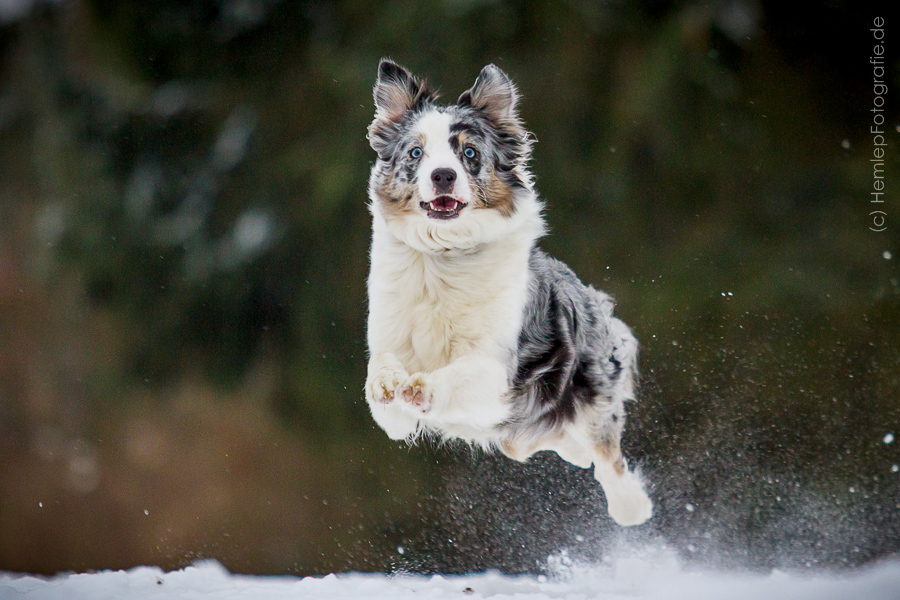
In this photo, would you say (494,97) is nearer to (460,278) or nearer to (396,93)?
(396,93)

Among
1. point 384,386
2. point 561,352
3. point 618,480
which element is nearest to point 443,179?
point 384,386

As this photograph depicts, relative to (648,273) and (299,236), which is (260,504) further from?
(648,273)

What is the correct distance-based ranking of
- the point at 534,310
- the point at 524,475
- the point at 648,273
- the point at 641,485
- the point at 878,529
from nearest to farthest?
the point at 534,310, the point at 641,485, the point at 524,475, the point at 878,529, the point at 648,273

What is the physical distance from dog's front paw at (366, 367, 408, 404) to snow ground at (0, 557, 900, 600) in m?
2.08

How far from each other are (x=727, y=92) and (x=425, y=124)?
339cm

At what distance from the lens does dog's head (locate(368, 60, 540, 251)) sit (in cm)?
253

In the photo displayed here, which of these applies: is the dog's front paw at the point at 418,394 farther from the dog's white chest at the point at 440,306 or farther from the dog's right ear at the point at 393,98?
the dog's right ear at the point at 393,98

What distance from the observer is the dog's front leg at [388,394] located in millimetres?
2359

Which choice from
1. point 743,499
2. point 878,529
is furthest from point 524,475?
point 878,529

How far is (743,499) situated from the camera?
4.97 metres

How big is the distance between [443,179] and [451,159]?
0.12 metres

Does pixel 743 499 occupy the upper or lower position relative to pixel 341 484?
upper

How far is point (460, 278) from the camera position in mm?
→ 2762

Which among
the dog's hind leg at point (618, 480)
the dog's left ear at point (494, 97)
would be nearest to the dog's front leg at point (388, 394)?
the dog's left ear at point (494, 97)
